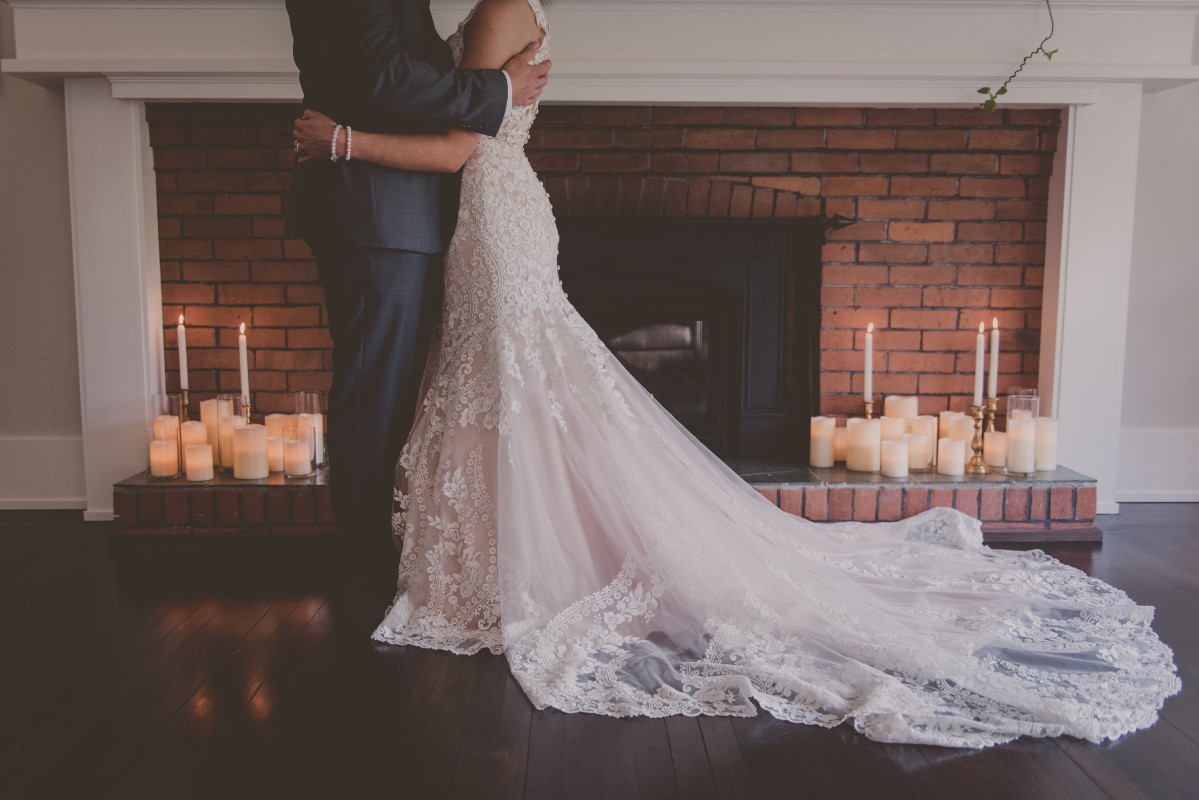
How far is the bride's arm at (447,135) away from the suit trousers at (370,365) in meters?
0.17

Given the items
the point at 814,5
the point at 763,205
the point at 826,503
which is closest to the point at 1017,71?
the point at 814,5

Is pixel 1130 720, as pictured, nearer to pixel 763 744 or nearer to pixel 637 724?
pixel 763 744

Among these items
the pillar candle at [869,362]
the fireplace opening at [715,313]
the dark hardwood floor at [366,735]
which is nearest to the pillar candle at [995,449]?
the pillar candle at [869,362]

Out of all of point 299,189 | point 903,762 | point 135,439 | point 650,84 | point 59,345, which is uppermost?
point 650,84

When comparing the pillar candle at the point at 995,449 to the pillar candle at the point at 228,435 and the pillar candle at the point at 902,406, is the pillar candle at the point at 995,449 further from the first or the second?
the pillar candle at the point at 228,435

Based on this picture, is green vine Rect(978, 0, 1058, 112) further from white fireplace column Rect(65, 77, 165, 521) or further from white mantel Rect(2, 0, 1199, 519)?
white fireplace column Rect(65, 77, 165, 521)

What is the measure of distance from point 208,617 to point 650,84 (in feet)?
6.71

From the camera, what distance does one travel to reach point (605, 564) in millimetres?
1872

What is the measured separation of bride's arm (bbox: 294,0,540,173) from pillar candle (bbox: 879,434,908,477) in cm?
174

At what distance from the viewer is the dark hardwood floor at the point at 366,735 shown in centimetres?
134

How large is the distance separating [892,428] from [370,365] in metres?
1.91

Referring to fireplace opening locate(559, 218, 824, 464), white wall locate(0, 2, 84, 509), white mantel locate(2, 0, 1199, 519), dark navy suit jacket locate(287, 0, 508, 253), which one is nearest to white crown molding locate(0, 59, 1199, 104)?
white mantel locate(2, 0, 1199, 519)

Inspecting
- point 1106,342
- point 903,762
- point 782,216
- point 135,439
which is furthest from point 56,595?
point 1106,342

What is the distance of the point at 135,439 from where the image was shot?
9.82 ft
